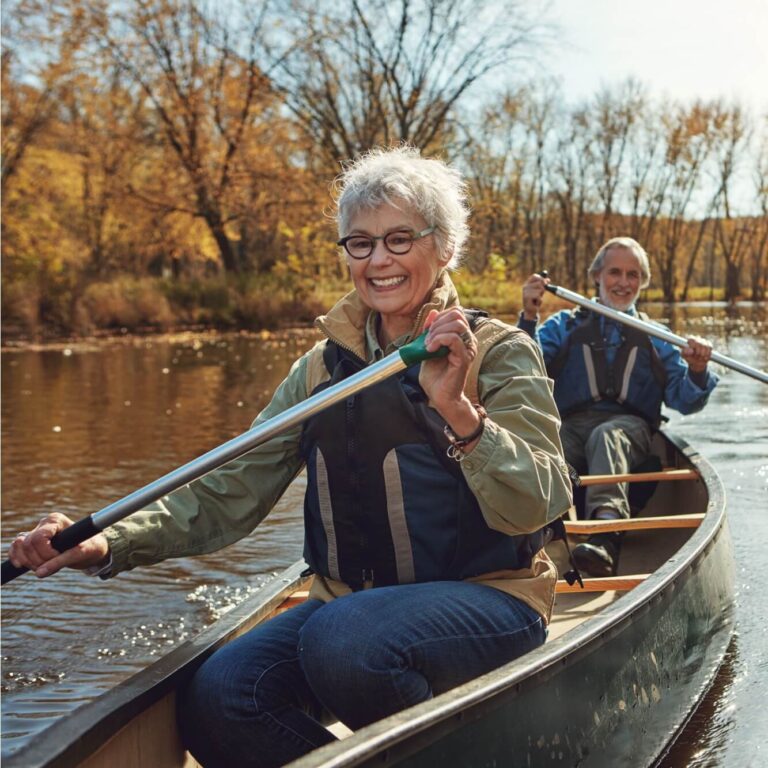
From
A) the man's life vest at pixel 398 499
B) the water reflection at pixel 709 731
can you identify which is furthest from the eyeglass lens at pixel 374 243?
the water reflection at pixel 709 731

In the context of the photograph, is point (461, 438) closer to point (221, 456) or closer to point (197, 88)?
point (221, 456)

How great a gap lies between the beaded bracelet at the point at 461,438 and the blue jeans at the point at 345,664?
0.27m

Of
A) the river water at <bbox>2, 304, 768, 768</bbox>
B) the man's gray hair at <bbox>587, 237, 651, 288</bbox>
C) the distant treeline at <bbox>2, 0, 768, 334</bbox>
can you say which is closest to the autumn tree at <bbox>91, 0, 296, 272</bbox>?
the distant treeline at <bbox>2, 0, 768, 334</bbox>

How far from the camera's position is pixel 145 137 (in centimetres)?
2233

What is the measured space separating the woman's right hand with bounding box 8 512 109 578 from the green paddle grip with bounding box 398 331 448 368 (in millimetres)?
727

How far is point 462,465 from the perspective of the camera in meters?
1.85

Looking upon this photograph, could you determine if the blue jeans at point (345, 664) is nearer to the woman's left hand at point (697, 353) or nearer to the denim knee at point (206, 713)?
the denim knee at point (206, 713)

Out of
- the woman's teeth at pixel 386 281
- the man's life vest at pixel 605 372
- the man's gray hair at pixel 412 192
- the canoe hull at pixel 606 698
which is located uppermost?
the man's gray hair at pixel 412 192

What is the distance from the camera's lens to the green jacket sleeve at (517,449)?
1.84 m

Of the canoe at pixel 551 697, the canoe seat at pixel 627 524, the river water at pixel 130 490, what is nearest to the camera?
the canoe at pixel 551 697

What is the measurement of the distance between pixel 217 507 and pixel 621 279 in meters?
3.07

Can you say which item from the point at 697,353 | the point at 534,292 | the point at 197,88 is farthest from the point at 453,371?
the point at 197,88

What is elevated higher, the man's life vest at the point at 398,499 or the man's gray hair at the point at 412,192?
the man's gray hair at the point at 412,192

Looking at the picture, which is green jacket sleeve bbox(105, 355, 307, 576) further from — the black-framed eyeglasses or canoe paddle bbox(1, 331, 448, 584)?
the black-framed eyeglasses
